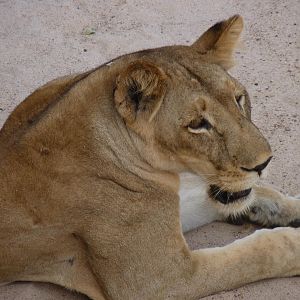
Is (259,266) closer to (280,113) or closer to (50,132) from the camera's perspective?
(50,132)

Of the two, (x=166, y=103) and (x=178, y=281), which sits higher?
(x=166, y=103)

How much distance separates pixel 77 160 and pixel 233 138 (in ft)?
2.03

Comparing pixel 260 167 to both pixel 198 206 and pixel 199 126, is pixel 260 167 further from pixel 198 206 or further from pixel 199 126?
pixel 198 206

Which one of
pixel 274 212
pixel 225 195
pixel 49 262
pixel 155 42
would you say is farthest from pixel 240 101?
pixel 155 42

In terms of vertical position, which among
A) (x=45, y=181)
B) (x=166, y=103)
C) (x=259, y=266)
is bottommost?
(x=259, y=266)

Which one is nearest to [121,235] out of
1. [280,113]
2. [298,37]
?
[280,113]

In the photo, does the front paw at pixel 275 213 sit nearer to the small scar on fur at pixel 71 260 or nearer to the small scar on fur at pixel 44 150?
the small scar on fur at pixel 71 260

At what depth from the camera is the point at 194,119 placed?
116 inches

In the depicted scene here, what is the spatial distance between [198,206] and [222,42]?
0.83 m

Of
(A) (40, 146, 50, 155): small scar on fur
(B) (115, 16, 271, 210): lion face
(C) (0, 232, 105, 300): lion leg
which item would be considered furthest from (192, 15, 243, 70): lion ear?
(C) (0, 232, 105, 300): lion leg

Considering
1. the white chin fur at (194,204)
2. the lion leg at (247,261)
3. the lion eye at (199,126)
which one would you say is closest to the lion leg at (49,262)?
the lion leg at (247,261)

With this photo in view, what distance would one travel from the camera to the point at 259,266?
3326mm

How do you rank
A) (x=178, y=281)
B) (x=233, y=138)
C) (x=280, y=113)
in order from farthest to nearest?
(x=280, y=113) < (x=178, y=281) < (x=233, y=138)

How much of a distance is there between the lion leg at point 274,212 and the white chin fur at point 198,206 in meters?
0.15
